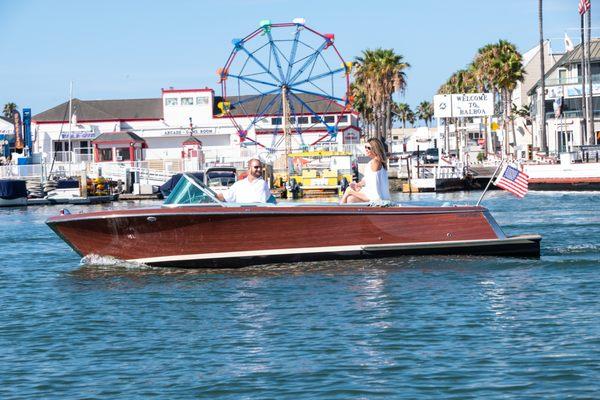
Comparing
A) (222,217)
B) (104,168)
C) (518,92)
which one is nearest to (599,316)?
(222,217)

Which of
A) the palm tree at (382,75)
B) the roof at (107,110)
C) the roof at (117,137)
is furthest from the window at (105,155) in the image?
the palm tree at (382,75)

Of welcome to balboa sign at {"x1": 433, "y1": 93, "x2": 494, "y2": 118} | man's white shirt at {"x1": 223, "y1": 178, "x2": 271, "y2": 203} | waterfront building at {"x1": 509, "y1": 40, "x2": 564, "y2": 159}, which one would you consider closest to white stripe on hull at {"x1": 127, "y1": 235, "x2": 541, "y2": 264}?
man's white shirt at {"x1": 223, "y1": 178, "x2": 271, "y2": 203}

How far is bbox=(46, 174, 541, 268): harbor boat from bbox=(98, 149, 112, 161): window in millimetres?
66176

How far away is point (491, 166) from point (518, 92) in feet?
143

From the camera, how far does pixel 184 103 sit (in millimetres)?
89312

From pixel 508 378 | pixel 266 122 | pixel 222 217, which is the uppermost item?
pixel 266 122

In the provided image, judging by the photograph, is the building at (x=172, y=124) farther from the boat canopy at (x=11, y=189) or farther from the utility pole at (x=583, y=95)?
the boat canopy at (x=11, y=189)

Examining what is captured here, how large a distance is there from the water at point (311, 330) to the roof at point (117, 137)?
210 feet

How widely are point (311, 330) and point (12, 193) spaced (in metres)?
41.9

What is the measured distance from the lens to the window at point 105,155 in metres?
81.9

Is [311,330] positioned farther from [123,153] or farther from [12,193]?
[123,153]

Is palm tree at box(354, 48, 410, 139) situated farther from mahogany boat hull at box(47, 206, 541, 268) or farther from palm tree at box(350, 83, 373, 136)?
mahogany boat hull at box(47, 206, 541, 268)

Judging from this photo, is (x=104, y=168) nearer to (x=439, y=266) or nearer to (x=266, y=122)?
(x=266, y=122)

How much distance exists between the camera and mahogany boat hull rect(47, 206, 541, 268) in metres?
16.1
